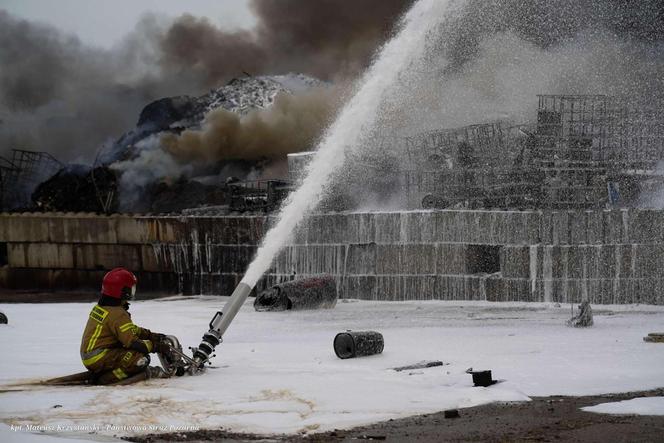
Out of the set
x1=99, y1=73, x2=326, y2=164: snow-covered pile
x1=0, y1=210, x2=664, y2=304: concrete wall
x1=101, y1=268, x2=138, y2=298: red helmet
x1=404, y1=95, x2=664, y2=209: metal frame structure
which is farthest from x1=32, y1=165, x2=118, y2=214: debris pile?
x1=101, y1=268, x2=138, y2=298: red helmet

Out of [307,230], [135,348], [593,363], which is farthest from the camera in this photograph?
[307,230]

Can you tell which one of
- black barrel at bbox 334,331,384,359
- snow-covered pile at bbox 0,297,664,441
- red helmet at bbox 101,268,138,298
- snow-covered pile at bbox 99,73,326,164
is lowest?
snow-covered pile at bbox 0,297,664,441

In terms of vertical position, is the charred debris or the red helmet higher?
the charred debris

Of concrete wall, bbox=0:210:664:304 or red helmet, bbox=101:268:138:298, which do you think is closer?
red helmet, bbox=101:268:138:298

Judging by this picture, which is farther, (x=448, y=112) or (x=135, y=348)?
(x=448, y=112)

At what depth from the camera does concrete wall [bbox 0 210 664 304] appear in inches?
968

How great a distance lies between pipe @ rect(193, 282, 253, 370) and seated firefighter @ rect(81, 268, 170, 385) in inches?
33.3

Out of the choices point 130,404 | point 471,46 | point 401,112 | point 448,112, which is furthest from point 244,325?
point 471,46

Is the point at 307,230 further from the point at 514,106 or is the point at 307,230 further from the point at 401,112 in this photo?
the point at 514,106

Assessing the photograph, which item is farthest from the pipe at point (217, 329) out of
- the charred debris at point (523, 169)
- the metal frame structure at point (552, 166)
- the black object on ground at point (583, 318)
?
the metal frame structure at point (552, 166)

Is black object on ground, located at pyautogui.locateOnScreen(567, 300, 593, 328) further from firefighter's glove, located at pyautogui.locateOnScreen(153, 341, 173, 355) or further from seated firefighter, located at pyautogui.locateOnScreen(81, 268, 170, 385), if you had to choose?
seated firefighter, located at pyautogui.locateOnScreen(81, 268, 170, 385)

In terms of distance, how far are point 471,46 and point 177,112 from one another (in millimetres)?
20543

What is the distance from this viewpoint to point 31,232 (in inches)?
1374

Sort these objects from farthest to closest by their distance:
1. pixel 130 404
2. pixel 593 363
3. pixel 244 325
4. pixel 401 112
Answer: pixel 401 112 → pixel 244 325 → pixel 593 363 → pixel 130 404
